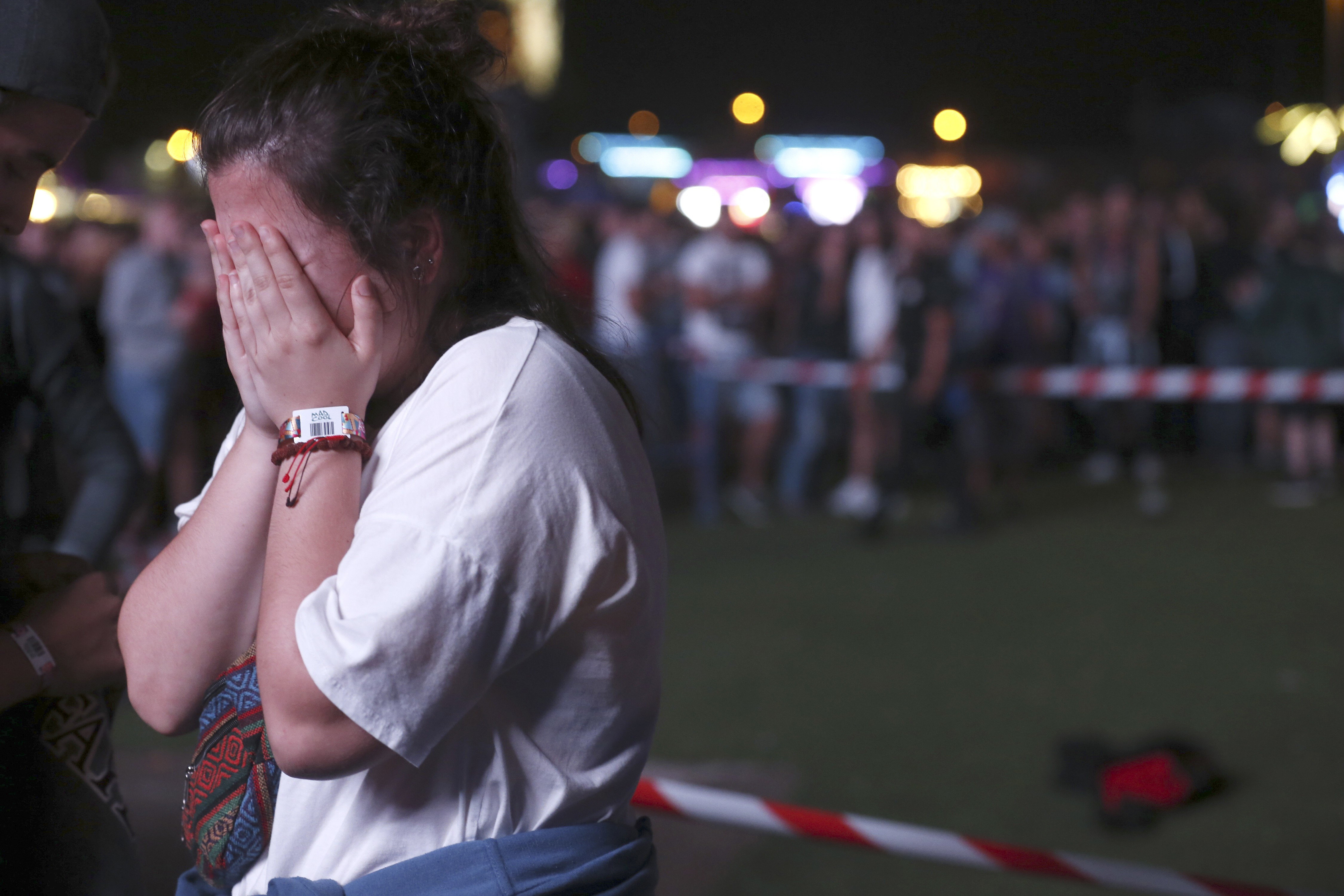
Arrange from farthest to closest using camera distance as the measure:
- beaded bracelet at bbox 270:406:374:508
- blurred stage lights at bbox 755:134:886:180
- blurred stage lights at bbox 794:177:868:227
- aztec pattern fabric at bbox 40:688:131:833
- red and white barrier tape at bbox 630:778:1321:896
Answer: blurred stage lights at bbox 755:134:886:180
blurred stage lights at bbox 794:177:868:227
red and white barrier tape at bbox 630:778:1321:896
aztec pattern fabric at bbox 40:688:131:833
beaded bracelet at bbox 270:406:374:508

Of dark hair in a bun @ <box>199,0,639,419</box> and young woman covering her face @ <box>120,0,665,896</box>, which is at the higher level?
dark hair in a bun @ <box>199,0,639,419</box>

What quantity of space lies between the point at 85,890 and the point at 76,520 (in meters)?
1.35

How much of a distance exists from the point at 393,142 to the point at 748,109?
39.1 meters

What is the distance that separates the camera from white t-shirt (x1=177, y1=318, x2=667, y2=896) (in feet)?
3.16

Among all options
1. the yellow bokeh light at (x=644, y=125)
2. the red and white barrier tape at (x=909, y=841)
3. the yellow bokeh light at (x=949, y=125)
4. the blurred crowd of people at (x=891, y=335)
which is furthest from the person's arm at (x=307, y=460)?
the yellow bokeh light at (x=644, y=125)

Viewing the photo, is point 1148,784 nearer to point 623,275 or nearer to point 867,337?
point 867,337

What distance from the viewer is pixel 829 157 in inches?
1435

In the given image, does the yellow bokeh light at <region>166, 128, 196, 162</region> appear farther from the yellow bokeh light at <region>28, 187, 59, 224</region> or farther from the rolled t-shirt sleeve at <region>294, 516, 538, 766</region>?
the yellow bokeh light at <region>28, 187, 59, 224</region>

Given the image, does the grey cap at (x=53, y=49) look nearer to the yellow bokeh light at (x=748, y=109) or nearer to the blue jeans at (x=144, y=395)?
the blue jeans at (x=144, y=395)

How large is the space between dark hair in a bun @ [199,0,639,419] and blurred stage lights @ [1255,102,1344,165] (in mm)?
19548

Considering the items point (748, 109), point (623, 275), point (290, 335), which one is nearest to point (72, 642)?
point (290, 335)

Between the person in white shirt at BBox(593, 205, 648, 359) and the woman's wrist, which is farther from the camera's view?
the person in white shirt at BBox(593, 205, 648, 359)

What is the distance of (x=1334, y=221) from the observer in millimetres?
13156

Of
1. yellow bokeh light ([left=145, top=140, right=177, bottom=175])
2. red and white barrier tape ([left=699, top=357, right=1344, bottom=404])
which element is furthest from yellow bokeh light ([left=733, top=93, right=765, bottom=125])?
red and white barrier tape ([left=699, top=357, right=1344, bottom=404])
